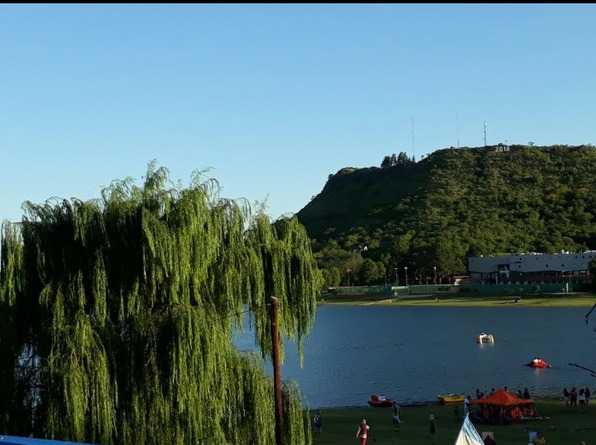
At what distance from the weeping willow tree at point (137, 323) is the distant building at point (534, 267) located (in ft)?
512

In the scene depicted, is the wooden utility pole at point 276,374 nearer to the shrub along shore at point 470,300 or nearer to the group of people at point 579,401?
the group of people at point 579,401

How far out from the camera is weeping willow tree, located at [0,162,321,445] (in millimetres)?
18891

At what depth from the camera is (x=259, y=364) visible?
2145cm

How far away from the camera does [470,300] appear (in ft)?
536

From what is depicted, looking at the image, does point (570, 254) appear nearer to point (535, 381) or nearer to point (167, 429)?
point (535, 381)

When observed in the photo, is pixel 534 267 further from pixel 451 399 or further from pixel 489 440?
pixel 489 440

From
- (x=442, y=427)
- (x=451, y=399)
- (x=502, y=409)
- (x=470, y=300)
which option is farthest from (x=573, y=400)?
(x=470, y=300)

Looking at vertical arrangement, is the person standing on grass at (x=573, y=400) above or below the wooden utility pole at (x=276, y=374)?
below

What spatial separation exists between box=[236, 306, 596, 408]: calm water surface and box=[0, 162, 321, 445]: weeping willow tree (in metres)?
17.7

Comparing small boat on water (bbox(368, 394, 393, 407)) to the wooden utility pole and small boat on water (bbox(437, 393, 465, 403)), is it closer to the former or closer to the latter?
small boat on water (bbox(437, 393, 465, 403))

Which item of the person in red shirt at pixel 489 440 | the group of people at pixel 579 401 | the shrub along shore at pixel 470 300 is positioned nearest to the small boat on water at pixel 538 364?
the group of people at pixel 579 401

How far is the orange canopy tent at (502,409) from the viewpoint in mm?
40062

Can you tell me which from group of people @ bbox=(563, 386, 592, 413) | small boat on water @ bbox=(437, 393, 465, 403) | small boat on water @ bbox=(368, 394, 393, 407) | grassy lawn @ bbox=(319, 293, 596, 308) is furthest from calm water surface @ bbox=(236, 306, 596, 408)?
grassy lawn @ bbox=(319, 293, 596, 308)

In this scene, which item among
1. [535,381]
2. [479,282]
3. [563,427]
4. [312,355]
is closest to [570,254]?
[479,282]
